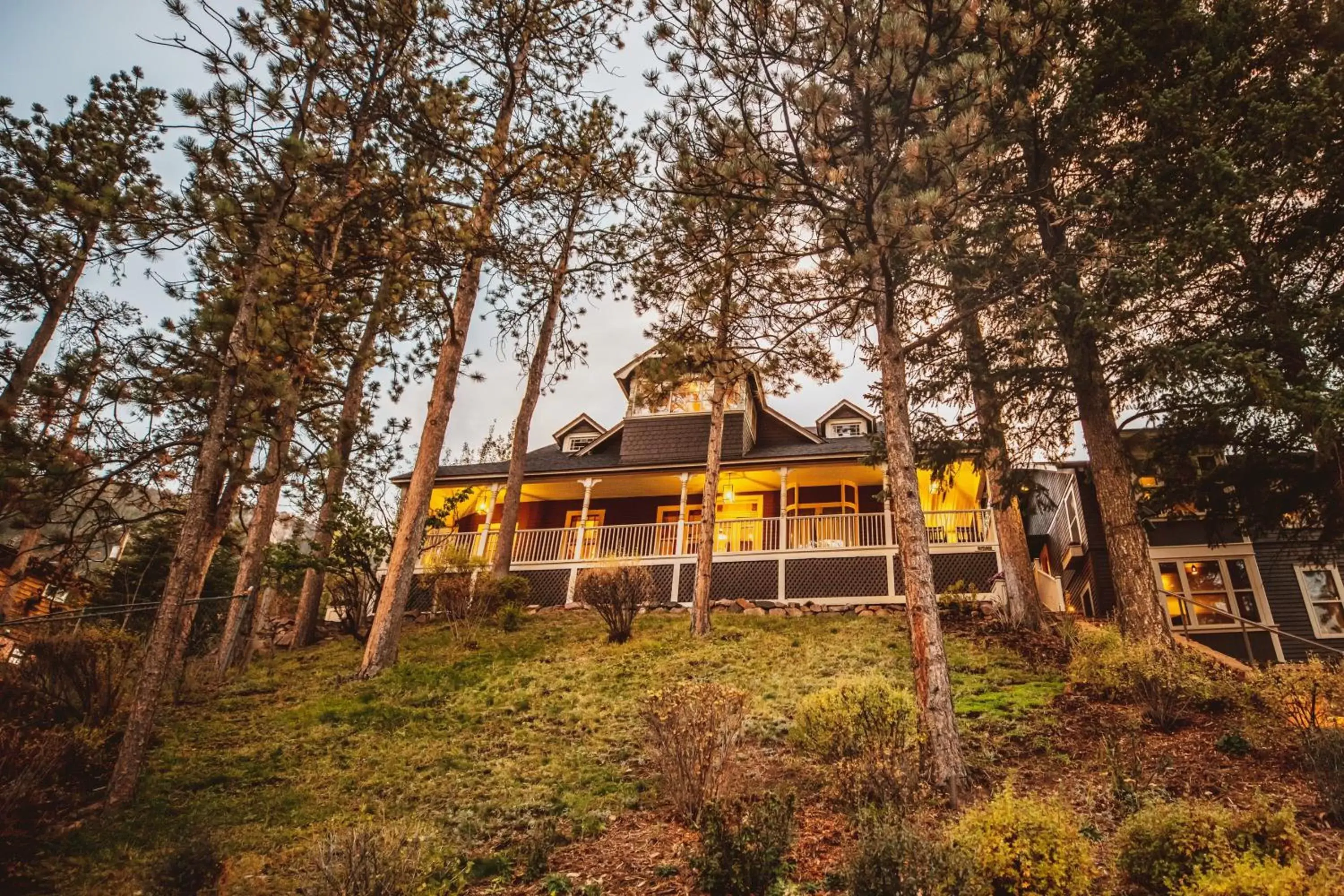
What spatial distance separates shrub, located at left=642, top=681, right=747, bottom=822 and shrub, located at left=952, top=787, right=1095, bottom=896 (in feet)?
6.07

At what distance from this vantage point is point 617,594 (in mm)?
11180

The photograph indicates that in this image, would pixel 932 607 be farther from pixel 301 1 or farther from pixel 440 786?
pixel 301 1

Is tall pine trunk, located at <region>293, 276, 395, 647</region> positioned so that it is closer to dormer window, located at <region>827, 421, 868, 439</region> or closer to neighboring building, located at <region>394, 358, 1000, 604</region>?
neighboring building, located at <region>394, 358, 1000, 604</region>

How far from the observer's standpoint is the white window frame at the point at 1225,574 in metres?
15.0

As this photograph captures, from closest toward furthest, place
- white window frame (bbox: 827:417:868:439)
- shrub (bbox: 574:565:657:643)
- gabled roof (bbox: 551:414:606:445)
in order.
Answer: shrub (bbox: 574:565:657:643), white window frame (bbox: 827:417:868:439), gabled roof (bbox: 551:414:606:445)

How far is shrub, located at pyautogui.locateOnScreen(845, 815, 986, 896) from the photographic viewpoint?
10.3 ft

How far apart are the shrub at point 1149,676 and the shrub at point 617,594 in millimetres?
6677

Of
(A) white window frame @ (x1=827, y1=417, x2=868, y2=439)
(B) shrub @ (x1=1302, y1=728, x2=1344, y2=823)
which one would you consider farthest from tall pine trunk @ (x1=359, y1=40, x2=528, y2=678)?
(A) white window frame @ (x1=827, y1=417, x2=868, y2=439)

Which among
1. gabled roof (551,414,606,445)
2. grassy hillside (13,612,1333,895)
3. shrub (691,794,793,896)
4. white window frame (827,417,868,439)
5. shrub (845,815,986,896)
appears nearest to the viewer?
shrub (845,815,986,896)

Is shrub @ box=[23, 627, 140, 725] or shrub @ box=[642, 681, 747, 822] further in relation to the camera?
shrub @ box=[23, 627, 140, 725]

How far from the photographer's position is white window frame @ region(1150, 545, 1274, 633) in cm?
1496

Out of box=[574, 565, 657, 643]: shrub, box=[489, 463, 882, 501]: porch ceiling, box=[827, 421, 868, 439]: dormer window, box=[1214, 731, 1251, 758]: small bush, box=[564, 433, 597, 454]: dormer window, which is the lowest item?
box=[1214, 731, 1251, 758]: small bush

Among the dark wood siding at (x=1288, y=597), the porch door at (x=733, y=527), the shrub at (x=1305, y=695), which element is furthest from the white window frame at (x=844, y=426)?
the shrub at (x=1305, y=695)

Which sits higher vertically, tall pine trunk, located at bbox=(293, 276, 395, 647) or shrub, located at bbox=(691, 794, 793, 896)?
tall pine trunk, located at bbox=(293, 276, 395, 647)
